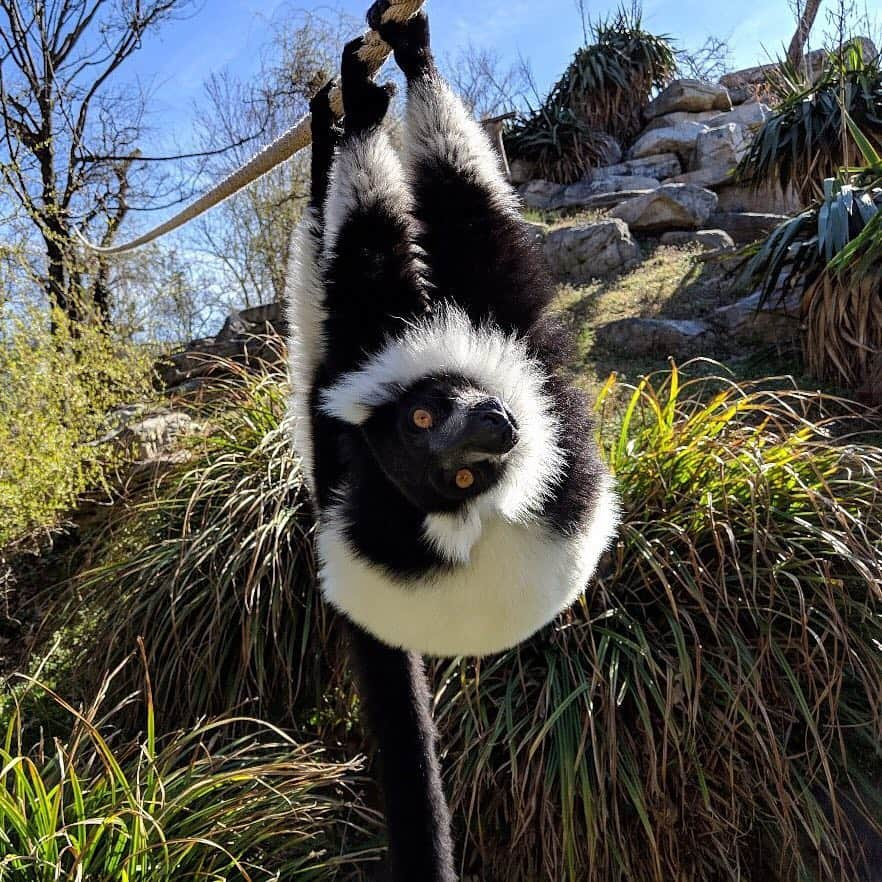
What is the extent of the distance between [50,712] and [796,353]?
668 centimetres

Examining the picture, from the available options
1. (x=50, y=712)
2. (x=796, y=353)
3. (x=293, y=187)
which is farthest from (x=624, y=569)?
(x=293, y=187)

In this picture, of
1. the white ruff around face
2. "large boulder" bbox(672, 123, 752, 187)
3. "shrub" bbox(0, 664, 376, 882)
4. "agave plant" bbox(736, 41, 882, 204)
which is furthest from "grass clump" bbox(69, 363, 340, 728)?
"large boulder" bbox(672, 123, 752, 187)

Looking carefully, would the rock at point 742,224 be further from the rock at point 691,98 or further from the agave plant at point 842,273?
the rock at point 691,98

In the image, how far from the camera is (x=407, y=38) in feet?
6.95

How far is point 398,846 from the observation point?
81.9 inches

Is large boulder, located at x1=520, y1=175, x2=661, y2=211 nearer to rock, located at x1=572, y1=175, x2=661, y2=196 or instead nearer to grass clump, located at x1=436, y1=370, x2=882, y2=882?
rock, located at x1=572, y1=175, x2=661, y2=196

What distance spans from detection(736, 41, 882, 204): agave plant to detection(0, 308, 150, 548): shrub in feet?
25.8

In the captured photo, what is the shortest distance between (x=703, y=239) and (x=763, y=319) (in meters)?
4.64

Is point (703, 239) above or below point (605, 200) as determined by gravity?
below

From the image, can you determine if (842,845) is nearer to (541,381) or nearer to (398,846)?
(398,846)

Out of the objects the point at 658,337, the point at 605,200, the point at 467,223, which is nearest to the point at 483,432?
the point at 467,223

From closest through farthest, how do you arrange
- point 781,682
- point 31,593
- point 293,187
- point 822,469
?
point 781,682
point 822,469
point 31,593
point 293,187

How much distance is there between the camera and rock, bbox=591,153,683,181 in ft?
52.0

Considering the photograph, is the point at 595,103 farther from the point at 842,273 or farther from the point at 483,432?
the point at 483,432
